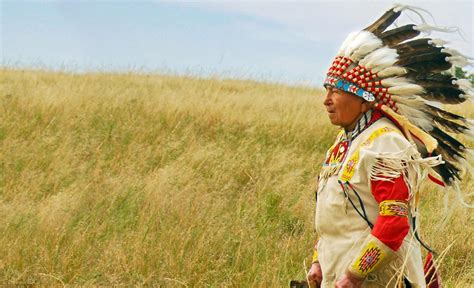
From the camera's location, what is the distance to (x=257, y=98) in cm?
1107

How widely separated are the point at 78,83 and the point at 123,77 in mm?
1714

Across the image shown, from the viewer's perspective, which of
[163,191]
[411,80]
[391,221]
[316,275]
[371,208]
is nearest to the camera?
[391,221]

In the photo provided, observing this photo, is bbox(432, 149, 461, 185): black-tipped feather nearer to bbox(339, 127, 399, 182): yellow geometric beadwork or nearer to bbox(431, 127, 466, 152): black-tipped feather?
bbox(431, 127, 466, 152): black-tipped feather

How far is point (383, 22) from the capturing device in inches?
105

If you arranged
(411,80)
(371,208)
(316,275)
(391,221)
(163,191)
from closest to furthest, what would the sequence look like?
(391,221) < (371,208) < (411,80) < (316,275) < (163,191)

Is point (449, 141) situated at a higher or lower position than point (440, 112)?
lower

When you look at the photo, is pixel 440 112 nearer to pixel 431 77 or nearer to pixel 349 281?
pixel 431 77

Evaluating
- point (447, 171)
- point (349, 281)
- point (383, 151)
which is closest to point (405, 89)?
point (383, 151)

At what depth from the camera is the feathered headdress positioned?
254cm

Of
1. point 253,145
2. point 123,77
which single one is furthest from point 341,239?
point 123,77

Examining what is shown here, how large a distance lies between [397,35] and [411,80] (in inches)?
7.7

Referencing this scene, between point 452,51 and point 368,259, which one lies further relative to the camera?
point 452,51

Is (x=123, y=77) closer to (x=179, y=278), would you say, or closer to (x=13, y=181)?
(x=13, y=181)

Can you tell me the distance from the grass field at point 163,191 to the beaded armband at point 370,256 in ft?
2.00
